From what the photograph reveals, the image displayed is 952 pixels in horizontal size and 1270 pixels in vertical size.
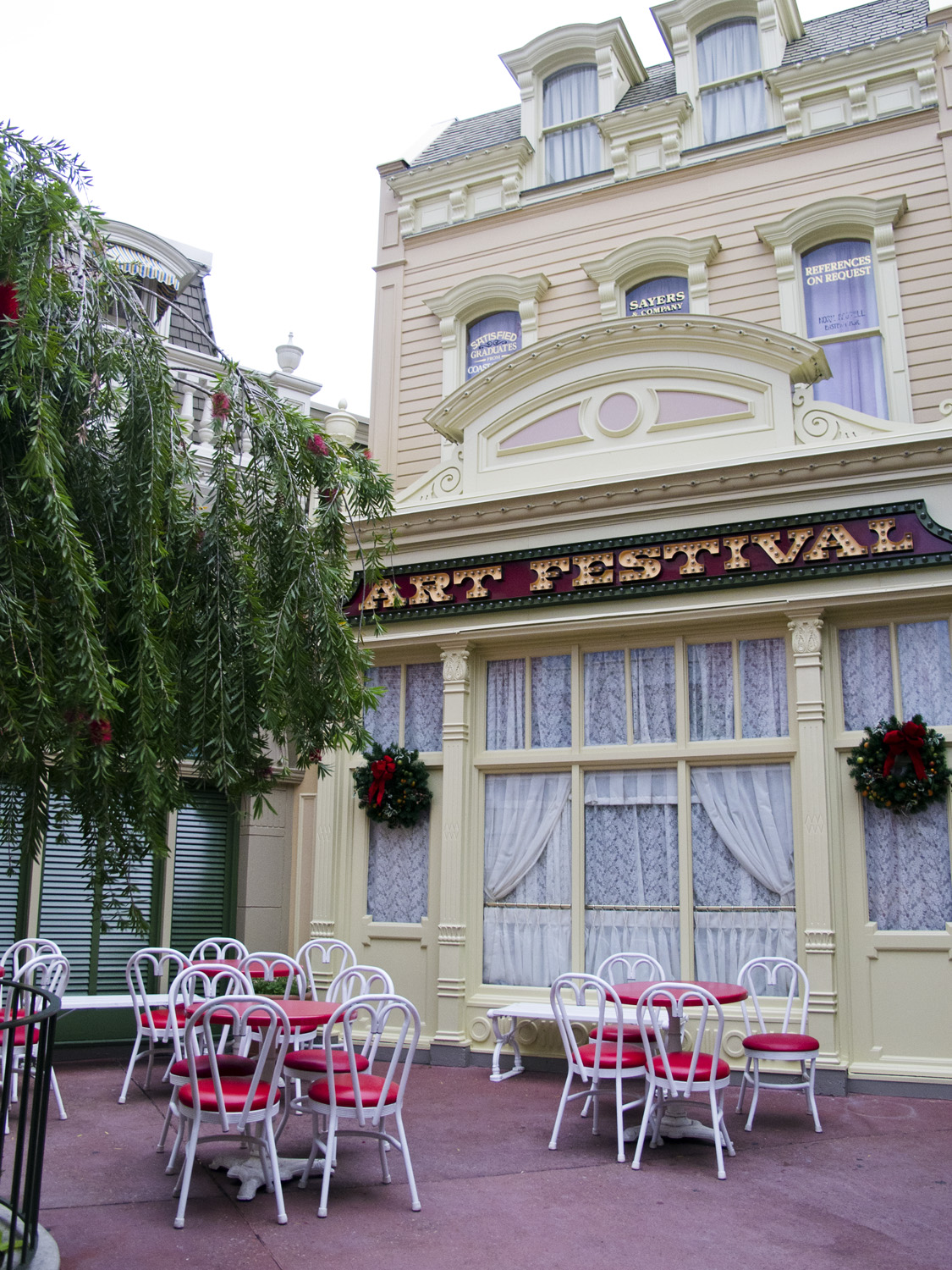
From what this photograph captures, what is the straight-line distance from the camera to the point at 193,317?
13539mm

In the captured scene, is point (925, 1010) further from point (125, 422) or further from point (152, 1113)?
point (125, 422)

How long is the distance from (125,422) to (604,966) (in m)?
5.31

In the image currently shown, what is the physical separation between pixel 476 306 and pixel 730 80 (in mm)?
3571

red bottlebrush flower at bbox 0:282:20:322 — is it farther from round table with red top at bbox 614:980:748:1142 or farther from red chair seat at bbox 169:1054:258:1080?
round table with red top at bbox 614:980:748:1142

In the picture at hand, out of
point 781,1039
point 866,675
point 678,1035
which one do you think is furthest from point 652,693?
point 678,1035

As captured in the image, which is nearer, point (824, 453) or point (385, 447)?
point (824, 453)

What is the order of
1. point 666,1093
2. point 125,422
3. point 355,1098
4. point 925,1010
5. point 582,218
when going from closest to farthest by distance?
1. point 125,422
2. point 355,1098
3. point 666,1093
4. point 925,1010
5. point 582,218

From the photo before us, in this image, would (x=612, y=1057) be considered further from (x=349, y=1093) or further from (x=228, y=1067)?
(x=228, y=1067)

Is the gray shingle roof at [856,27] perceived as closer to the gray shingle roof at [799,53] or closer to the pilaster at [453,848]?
the gray shingle roof at [799,53]

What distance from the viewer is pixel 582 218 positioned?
465 inches

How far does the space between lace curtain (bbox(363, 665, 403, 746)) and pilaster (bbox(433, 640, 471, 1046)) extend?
0.57 m

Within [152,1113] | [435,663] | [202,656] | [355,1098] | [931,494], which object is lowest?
[152,1113]

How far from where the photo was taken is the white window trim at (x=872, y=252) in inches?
392

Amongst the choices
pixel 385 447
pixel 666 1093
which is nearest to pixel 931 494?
pixel 666 1093
